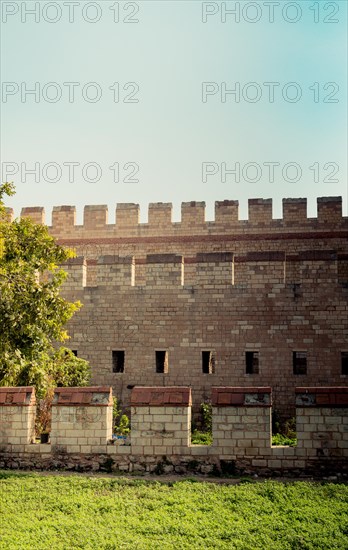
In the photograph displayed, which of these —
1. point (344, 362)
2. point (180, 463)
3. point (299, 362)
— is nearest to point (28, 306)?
point (180, 463)

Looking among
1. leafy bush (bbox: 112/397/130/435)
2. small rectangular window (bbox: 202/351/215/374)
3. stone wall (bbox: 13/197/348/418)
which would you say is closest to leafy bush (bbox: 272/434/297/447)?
stone wall (bbox: 13/197/348/418)

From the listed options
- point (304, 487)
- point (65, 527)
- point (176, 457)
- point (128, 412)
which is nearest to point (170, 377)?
point (128, 412)

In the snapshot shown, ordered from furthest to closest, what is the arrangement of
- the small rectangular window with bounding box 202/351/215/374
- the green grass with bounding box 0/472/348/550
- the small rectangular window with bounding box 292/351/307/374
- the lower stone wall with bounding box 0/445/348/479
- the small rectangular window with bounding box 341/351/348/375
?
the small rectangular window with bounding box 202/351/215/374 < the small rectangular window with bounding box 292/351/307/374 < the small rectangular window with bounding box 341/351/348/375 < the lower stone wall with bounding box 0/445/348/479 < the green grass with bounding box 0/472/348/550

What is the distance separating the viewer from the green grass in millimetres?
6320

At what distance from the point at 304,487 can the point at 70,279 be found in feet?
31.5

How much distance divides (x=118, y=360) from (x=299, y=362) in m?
4.49

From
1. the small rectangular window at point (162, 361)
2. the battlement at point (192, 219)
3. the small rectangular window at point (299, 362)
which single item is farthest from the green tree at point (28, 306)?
the battlement at point (192, 219)

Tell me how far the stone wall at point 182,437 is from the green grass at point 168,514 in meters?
0.55

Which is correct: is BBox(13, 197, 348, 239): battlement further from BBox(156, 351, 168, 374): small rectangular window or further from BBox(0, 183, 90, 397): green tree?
BBox(0, 183, 90, 397): green tree

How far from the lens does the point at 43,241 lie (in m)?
12.8

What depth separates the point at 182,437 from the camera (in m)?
8.77

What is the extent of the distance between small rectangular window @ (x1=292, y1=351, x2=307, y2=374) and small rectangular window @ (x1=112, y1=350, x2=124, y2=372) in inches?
165

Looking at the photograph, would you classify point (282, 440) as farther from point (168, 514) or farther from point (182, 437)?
point (168, 514)

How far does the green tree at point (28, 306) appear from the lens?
1095 centimetres
